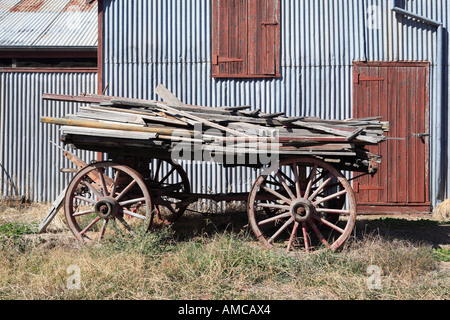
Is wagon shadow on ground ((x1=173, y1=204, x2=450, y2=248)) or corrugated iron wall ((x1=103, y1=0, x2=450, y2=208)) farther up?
corrugated iron wall ((x1=103, y1=0, x2=450, y2=208))

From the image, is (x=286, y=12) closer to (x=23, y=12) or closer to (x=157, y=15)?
(x=157, y=15)

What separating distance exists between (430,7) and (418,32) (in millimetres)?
614

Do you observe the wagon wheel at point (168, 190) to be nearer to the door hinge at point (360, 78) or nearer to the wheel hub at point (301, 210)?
the wheel hub at point (301, 210)

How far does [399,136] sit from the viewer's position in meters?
8.55

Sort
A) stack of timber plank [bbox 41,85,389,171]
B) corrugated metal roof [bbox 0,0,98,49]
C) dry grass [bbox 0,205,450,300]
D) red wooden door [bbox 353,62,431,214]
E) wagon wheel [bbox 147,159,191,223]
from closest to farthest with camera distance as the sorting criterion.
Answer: dry grass [bbox 0,205,450,300] → stack of timber plank [bbox 41,85,389,171] → wagon wheel [bbox 147,159,191,223] → red wooden door [bbox 353,62,431,214] → corrugated metal roof [bbox 0,0,98,49]

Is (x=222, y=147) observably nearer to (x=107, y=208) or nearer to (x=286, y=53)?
(x=107, y=208)

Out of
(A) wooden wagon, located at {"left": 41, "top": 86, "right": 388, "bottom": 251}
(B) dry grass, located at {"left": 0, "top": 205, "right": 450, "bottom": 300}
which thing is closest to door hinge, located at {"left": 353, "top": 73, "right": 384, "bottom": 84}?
(A) wooden wagon, located at {"left": 41, "top": 86, "right": 388, "bottom": 251}

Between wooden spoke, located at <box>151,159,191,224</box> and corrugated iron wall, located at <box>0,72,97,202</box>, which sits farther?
corrugated iron wall, located at <box>0,72,97,202</box>

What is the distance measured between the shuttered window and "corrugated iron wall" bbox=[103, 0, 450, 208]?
0.17m

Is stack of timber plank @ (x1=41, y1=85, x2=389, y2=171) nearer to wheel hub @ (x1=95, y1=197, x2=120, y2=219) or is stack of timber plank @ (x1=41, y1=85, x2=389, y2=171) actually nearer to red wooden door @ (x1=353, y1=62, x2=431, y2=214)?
wheel hub @ (x1=95, y1=197, x2=120, y2=219)

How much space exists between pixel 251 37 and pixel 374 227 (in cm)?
444

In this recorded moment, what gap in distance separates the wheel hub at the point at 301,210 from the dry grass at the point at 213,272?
0.46m

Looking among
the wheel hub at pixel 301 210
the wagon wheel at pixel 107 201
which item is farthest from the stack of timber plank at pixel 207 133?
the wheel hub at pixel 301 210

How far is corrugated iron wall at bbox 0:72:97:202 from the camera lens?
9.51 metres
